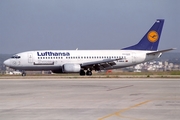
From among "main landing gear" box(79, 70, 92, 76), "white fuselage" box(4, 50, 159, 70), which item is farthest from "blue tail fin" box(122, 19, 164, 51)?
"main landing gear" box(79, 70, 92, 76)

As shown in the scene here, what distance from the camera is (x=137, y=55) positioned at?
51.8 m

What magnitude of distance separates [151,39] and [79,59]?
1039 centimetres

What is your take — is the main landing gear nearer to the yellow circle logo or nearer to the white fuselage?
the white fuselage

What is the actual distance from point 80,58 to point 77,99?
31.7 metres

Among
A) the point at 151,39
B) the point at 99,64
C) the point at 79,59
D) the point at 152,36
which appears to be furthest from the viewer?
the point at 152,36

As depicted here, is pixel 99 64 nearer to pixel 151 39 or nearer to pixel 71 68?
pixel 71 68

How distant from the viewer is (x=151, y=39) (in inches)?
2109

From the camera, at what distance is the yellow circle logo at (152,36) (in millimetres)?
53562

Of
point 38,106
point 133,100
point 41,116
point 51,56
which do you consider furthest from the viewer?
point 51,56

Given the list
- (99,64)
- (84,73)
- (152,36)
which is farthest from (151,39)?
(84,73)

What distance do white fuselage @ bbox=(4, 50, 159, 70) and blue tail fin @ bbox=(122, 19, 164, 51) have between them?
43.2 inches

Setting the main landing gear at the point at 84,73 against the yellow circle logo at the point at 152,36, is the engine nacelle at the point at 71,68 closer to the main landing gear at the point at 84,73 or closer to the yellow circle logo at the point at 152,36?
the main landing gear at the point at 84,73

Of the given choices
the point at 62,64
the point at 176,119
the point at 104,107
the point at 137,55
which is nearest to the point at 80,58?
the point at 62,64

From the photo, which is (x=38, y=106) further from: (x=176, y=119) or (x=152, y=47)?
(x=152, y=47)
